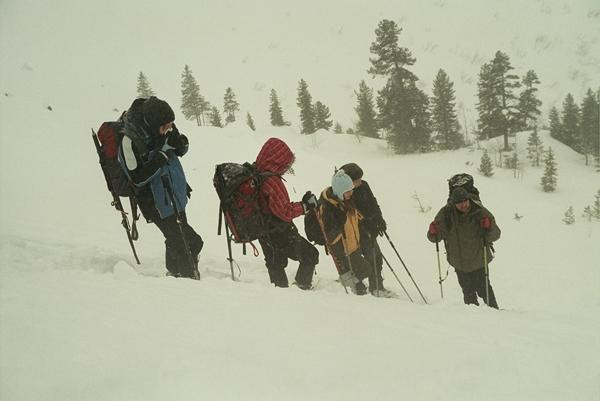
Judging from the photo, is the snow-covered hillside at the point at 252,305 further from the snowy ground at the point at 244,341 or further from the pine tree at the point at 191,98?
the pine tree at the point at 191,98

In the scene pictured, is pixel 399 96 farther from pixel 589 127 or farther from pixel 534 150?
pixel 589 127

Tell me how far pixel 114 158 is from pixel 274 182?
1.68 m

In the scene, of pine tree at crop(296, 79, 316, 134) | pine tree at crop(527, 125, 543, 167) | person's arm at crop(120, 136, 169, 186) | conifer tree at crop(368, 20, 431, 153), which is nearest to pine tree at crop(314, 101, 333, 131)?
pine tree at crop(296, 79, 316, 134)

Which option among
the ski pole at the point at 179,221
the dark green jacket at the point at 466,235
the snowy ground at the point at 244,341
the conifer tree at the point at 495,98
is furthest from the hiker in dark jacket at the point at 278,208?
the conifer tree at the point at 495,98

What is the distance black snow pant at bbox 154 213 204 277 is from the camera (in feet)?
14.6

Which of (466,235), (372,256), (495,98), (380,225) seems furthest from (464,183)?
(495,98)

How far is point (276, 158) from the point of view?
4.12m

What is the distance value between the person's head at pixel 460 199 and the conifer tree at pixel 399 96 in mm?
25791

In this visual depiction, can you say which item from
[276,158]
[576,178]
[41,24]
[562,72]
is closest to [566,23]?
[562,72]

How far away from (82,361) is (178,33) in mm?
68237

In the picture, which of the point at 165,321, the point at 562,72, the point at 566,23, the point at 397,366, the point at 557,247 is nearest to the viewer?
the point at 397,366

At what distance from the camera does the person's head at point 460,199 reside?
15.8ft

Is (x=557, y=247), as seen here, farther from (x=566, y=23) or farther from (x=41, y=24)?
(x=41, y=24)

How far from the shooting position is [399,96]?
2948 centimetres
